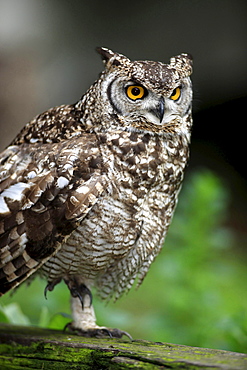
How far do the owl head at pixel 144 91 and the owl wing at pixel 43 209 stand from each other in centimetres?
26

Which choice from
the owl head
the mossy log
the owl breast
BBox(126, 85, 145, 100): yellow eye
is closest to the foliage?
the owl breast

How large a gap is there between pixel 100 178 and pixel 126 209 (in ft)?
0.62

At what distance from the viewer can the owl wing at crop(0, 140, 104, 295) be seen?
92.7 inches

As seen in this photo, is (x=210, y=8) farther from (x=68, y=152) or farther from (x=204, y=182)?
(x=68, y=152)

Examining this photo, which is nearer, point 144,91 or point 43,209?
point 43,209

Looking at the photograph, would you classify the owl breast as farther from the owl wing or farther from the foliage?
the foliage

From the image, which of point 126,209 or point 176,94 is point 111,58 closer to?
point 176,94

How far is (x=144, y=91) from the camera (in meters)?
2.48

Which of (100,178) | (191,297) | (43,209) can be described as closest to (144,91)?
(100,178)

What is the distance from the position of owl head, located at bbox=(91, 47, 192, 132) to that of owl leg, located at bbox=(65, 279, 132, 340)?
836 mm

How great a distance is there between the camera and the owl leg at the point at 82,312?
8.94 feet

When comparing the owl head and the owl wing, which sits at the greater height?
the owl head

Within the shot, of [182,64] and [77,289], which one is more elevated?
[182,64]

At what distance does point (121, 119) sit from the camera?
2535mm
